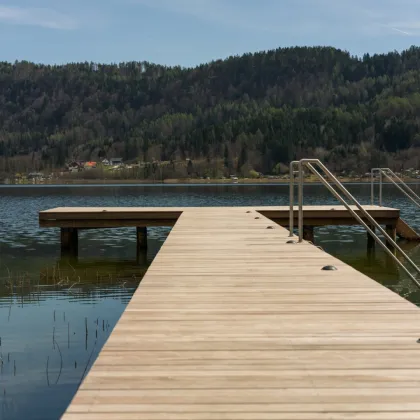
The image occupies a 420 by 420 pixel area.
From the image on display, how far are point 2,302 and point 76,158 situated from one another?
193231mm

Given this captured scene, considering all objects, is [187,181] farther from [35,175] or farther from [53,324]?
[53,324]

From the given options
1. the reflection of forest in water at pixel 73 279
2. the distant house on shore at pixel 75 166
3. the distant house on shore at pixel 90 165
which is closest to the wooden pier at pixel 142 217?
the reflection of forest in water at pixel 73 279

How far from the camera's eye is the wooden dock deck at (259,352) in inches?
111

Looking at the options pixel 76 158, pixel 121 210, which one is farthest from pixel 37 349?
pixel 76 158

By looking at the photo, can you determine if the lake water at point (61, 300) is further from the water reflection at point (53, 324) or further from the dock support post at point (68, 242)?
the dock support post at point (68, 242)

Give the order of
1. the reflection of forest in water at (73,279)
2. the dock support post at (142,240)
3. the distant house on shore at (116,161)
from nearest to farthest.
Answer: the reflection of forest in water at (73,279) → the dock support post at (142,240) → the distant house on shore at (116,161)

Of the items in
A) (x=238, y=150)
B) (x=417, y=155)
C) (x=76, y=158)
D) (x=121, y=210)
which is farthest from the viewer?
(x=76, y=158)

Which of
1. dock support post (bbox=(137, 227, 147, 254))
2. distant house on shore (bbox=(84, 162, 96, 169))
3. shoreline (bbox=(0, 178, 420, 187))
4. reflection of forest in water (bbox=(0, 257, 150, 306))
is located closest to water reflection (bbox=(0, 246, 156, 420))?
reflection of forest in water (bbox=(0, 257, 150, 306))

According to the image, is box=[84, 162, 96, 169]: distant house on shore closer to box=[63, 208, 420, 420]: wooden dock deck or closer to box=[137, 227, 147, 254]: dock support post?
box=[137, 227, 147, 254]: dock support post

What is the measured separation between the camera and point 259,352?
3.65m

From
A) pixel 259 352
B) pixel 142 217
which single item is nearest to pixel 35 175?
pixel 142 217

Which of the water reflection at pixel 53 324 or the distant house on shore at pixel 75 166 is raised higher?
the distant house on shore at pixel 75 166

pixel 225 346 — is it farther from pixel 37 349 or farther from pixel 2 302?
pixel 2 302

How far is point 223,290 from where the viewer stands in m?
5.68
